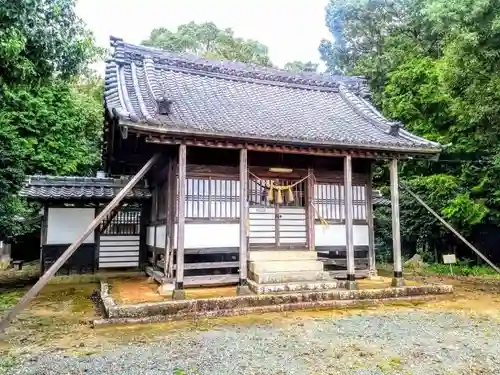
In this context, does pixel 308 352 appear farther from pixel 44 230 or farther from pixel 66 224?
pixel 44 230

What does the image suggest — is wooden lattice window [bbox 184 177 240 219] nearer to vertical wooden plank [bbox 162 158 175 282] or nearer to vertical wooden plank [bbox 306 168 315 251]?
vertical wooden plank [bbox 162 158 175 282]

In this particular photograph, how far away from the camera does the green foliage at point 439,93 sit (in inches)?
374

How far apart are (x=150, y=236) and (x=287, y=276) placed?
16.7 ft

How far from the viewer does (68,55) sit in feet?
19.3

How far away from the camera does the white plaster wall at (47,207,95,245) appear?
11.8m

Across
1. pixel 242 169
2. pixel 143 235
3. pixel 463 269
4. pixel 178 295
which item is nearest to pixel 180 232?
pixel 178 295

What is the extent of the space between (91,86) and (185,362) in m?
26.8

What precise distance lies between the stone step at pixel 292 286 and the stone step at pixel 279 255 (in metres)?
0.76

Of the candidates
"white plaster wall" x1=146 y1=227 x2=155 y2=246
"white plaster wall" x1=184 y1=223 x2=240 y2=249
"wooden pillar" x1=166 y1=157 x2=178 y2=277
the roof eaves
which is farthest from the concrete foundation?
"white plaster wall" x1=146 y1=227 x2=155 y2=246

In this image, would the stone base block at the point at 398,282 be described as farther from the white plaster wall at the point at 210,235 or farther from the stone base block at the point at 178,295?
the stone base block at the point at 178,295

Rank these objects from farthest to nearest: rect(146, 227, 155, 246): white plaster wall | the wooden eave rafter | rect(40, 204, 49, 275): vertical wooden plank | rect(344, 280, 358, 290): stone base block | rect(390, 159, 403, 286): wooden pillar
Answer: rect(40, 204, 49, 275): vertical wooden plank
rect(146, 227, 155, 246): white plaster wall
rect(390, 159, 403, 286): wooden pillar
rect(344, 280, 358, 290): stone base block
the wooden eave rafter

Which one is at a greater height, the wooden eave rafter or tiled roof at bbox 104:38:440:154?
tiled roof at bbox 104:38:440:154

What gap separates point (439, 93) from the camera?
16.6 meters

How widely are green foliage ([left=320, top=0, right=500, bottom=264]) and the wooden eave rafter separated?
5.67 ft
